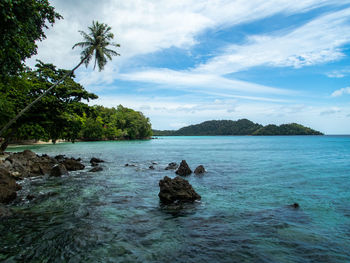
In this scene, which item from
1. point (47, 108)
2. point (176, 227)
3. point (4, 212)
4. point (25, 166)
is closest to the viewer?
point (176, 227)

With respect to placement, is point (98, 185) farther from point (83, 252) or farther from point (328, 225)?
point (328, 225)

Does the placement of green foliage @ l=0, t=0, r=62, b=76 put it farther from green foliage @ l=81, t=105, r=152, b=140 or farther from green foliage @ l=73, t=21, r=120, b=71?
green foliage @ l=81, t=105, r=152, b=140

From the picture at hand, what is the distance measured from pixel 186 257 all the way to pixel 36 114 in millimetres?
24354

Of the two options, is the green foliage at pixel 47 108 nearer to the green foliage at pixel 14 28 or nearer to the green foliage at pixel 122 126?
the green foliage at pixel 14 28

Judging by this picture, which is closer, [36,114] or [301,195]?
[301,195]

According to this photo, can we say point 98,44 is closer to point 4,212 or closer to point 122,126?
point 4,212

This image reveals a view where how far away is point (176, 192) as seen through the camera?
1252 cm

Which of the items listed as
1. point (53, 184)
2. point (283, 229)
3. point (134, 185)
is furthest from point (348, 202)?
point (53, 184)

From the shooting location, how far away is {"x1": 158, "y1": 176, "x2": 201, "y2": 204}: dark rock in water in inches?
492

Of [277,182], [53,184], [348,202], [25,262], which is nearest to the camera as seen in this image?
[25,262]

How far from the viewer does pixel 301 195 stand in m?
14.5

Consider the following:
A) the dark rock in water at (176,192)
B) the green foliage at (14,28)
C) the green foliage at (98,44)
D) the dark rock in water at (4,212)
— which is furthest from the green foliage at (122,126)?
the dark rock in water at (4,212)

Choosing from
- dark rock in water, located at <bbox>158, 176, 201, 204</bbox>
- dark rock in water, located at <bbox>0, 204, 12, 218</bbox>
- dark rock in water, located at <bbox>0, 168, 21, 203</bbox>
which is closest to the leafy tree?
dark rock in water, located at <bbox>0, 168, 21, 203</bbox>

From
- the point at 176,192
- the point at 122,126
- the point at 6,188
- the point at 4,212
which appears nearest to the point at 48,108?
the point at 6,188
